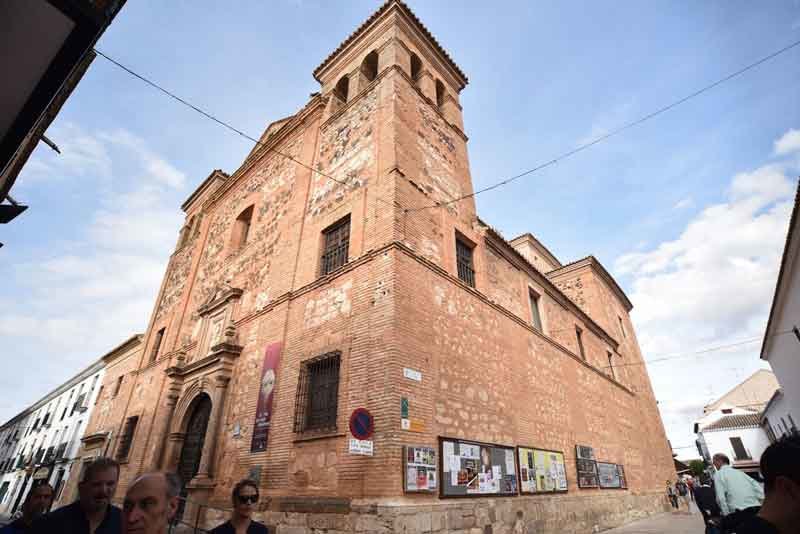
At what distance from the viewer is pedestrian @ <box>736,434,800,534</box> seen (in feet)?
4.81

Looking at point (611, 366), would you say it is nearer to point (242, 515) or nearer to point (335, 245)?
point (335, 245)

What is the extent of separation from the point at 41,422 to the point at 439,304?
36766 millimetres

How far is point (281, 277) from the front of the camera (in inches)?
378

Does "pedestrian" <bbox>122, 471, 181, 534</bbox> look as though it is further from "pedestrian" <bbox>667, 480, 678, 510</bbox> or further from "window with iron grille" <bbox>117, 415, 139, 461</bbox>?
"pedestrian" <bbox>667, 480, 678, 510</bbox>

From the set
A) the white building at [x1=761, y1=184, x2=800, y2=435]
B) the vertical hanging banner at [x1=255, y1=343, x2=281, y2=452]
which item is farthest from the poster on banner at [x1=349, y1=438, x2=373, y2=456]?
the white building at [x1=761, y1=184, x2=800, y2=435]

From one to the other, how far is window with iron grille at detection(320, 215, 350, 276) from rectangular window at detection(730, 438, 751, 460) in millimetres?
44239

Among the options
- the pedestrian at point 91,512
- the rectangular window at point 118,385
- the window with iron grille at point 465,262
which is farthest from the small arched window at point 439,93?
the rectangular window at point 118,385

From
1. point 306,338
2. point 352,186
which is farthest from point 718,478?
point 352,186

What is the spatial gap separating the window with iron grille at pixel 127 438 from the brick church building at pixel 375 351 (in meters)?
0.08

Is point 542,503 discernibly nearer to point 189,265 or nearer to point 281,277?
point 281,277

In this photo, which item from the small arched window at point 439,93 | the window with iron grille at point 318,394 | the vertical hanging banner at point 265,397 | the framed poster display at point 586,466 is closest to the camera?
the window with iron grille at point 318,394

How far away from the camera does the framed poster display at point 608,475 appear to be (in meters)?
11.4

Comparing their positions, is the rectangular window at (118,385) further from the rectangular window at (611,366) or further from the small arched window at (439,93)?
the rectangular window at (611,366)

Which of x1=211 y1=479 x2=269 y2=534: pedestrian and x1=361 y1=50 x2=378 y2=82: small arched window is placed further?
x1=361 y1=50 x2=378 y2=82: small arched window
